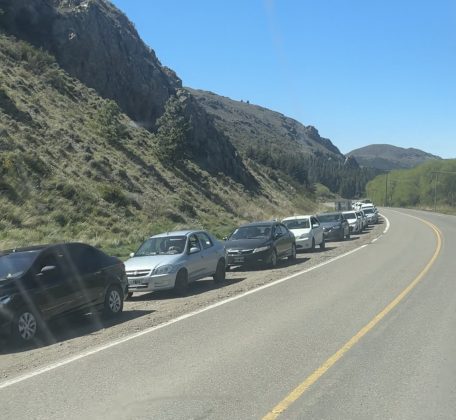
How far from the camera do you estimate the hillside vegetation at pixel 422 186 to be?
127375 millimetres

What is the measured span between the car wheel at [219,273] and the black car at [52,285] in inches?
174

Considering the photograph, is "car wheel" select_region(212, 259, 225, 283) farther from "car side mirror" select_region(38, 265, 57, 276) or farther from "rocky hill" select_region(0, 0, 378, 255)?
"rocky hill" select_region(0, 0, 378, 255)

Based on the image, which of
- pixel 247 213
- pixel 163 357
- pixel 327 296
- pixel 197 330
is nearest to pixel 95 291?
pixel 197 330

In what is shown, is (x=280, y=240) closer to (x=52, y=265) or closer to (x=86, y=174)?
(x=52, y=265)

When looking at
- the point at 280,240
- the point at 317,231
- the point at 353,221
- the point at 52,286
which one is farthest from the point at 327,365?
the point at 353,221

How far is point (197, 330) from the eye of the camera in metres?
9.53

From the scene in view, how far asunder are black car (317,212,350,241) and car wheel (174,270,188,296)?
17.5m

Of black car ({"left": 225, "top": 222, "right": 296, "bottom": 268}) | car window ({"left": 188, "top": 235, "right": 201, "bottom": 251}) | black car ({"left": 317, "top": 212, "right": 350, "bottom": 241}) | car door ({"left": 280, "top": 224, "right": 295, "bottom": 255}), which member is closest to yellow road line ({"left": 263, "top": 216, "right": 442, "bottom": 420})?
car window ({"left": 188, "top": 235, "right": 201, "bottom": 251})

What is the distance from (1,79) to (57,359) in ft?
117

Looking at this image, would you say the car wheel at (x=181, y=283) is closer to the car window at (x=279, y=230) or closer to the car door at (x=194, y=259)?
the car door at (x=194, y=259)

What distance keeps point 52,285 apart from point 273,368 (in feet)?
14.8

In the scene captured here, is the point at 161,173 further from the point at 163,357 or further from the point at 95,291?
the point at 163,357

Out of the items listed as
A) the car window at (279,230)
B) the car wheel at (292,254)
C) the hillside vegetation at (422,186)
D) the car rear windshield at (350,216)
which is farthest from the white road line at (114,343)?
the hillside vegetation at (422,186)

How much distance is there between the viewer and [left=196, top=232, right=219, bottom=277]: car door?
15.3 m
